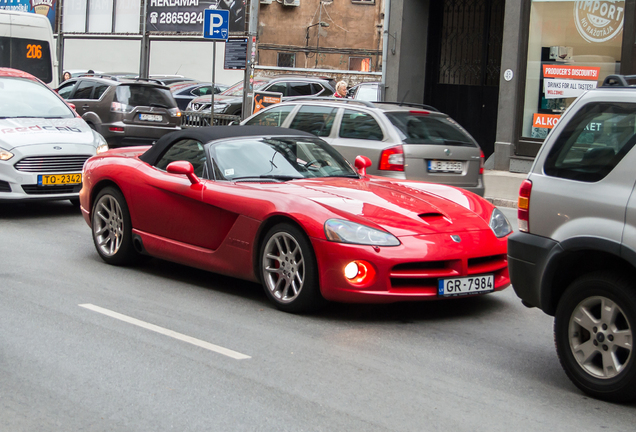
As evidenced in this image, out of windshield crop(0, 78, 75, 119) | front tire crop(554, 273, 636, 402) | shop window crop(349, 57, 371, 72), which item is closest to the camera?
front tire crop(554, 273, 636, 402)

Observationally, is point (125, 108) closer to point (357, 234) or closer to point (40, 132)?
point (40, 132)

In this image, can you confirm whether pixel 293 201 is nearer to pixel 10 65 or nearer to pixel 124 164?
pixel 124 164

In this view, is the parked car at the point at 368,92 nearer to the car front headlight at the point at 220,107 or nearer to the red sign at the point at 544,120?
the car front headlight at the point at 220,107

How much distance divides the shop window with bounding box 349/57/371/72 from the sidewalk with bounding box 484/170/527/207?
33807mm

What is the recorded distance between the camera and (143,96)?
64.0 ft

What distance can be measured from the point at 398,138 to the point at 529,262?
619cm

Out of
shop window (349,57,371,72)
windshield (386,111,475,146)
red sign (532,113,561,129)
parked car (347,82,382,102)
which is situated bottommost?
windshield (386,111,475,146)

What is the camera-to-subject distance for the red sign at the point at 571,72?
17475 millimetres

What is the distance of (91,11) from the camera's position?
1346 inches

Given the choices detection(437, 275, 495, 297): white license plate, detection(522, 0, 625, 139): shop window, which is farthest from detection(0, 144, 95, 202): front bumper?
detection(522, 0, 625, 139): shop window

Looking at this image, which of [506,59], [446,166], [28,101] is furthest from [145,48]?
[446,166]

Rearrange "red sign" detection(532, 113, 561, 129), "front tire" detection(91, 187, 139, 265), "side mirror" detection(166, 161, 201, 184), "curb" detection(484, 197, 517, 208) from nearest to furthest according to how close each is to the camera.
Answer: "side mirror" detection(166, 161, 201, 184), "front tire" detection(91, 187, 139, 265), "curb" detection(484, 197, 517, 208), "red sign" detection(532, 113, 561, 129)

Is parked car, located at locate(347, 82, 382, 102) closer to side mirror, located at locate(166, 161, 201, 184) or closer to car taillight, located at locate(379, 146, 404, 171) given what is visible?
car taillight, located at locate(379, 146, 404, 171)

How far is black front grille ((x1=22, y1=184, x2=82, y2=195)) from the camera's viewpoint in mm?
10639
